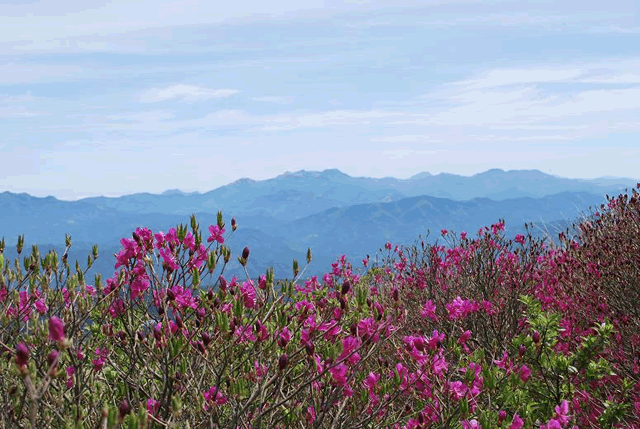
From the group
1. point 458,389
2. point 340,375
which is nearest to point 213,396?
point 340,375

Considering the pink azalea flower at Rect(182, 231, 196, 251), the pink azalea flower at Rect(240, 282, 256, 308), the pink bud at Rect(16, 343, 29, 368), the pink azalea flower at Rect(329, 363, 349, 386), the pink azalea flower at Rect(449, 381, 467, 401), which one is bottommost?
the pink azalea flower at Rect(449, 381, 467, 401)

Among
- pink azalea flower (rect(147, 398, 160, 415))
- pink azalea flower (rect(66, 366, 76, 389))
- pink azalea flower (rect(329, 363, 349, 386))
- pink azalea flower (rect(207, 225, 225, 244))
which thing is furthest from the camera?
pink azalea flower (rect(207, 225, 225, 244))

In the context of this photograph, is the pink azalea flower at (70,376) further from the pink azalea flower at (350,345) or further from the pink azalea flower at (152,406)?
the pink azalea flower at (350,345)

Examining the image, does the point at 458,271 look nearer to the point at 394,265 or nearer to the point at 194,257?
the point at 394,265

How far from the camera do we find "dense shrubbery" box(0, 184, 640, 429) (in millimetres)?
2709

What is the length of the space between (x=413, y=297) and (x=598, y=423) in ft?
14.0

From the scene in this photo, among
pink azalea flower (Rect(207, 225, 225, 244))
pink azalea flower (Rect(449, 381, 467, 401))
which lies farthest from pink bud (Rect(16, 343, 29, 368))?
pink azalea flower (Rect(449, 381, 467, 401))

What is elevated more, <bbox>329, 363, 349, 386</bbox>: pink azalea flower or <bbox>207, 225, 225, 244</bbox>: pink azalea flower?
<bbox>207, 225, 225, 244</bbox>: pink azalea flower

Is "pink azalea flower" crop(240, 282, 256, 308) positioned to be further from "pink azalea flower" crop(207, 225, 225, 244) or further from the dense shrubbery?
"pink azalea flower" crop(207, 225, 225, 244)

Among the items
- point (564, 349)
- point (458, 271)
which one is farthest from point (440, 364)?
point (458, 271)

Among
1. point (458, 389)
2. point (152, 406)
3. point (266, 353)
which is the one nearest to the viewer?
point (152, 406)

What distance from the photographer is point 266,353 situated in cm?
300

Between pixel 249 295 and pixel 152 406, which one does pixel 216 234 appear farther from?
pixel 152 406

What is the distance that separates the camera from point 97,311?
3971 millimetres
